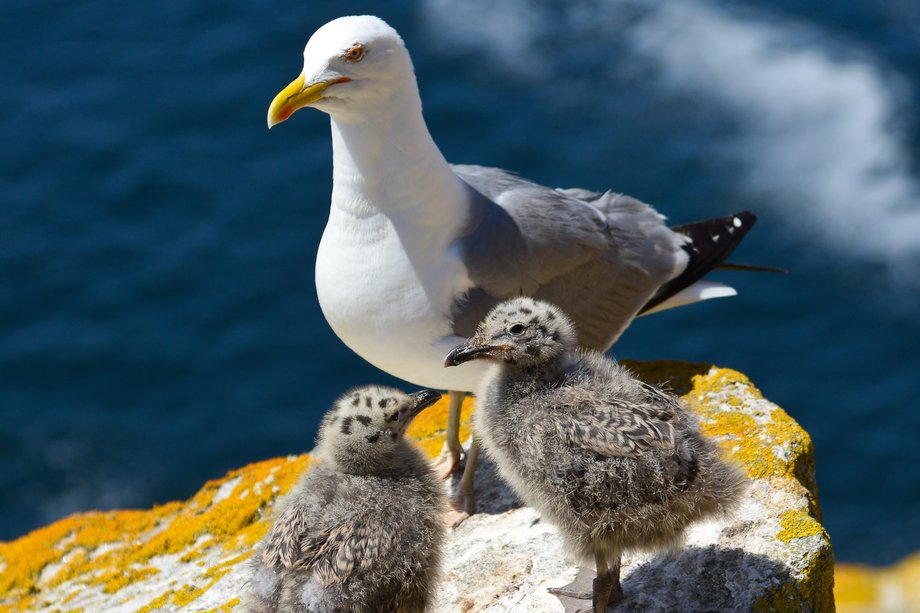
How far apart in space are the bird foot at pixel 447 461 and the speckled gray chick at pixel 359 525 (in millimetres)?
1846

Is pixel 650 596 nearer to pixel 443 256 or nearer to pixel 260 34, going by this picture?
pixel 443 256

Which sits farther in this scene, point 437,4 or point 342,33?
point 437,4

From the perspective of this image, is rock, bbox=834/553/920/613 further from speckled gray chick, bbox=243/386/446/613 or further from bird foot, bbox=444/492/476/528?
speckled gray chick, bbox=243/386/446/613

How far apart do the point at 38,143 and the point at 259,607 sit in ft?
43.1

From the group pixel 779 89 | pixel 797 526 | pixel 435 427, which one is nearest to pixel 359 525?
pixel 797 526

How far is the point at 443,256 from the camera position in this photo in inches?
265

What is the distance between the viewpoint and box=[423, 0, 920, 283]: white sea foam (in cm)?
1642

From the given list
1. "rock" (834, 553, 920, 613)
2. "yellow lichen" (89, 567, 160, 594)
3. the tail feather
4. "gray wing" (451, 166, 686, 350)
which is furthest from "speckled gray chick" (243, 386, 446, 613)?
"rock" (834, 553, 920, 613)

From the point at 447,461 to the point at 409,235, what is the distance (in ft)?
5.43

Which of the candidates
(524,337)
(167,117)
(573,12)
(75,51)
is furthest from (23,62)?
(524,337)

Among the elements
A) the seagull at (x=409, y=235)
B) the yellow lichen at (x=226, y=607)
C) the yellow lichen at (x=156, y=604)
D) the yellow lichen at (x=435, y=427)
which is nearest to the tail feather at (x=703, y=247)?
the seagull at (x=409, y=235)

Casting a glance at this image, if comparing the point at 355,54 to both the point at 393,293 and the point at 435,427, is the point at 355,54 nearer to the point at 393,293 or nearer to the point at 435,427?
the point at 393,293

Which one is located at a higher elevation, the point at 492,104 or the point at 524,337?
the point at 524,337

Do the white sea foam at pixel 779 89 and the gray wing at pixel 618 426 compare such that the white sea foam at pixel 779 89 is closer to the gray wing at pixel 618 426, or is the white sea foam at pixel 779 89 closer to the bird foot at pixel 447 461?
the bird foot at pixel 447 461
